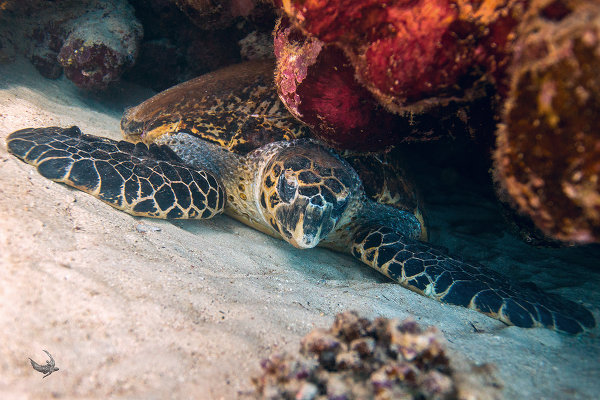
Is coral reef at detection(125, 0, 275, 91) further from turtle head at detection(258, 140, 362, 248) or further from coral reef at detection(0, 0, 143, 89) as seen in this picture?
turtle head at detection(258, 140, 362, 248)

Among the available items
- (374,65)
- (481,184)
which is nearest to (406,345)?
(374,65)

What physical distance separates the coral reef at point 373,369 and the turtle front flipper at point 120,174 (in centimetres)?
177

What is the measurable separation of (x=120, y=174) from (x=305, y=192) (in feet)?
5.03

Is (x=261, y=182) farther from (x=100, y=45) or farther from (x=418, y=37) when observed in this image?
(x=100, y=45)

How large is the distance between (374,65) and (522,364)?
5.66ft

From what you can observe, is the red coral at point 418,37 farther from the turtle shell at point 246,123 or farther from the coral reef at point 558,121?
the turtle shell at point 246,123

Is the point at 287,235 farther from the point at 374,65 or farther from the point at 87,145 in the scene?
the point at 87,145

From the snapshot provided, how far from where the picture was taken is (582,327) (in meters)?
2.05

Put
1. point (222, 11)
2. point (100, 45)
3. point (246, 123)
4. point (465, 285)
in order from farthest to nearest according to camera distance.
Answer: point (100, 45) < point (222, 11) < point (246, 123) < point (465, 285)

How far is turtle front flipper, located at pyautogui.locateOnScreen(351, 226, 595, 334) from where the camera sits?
2131mm

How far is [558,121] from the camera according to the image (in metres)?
0.99

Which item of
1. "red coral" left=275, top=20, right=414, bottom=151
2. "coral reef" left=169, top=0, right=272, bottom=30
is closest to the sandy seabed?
"red coral" left=275, top=20, right=414, bottom=151

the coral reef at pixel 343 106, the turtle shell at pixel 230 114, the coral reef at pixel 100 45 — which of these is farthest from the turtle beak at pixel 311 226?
the coral reef at pixel 100 45

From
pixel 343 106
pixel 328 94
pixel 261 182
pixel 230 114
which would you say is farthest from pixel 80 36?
pixel 343 106
